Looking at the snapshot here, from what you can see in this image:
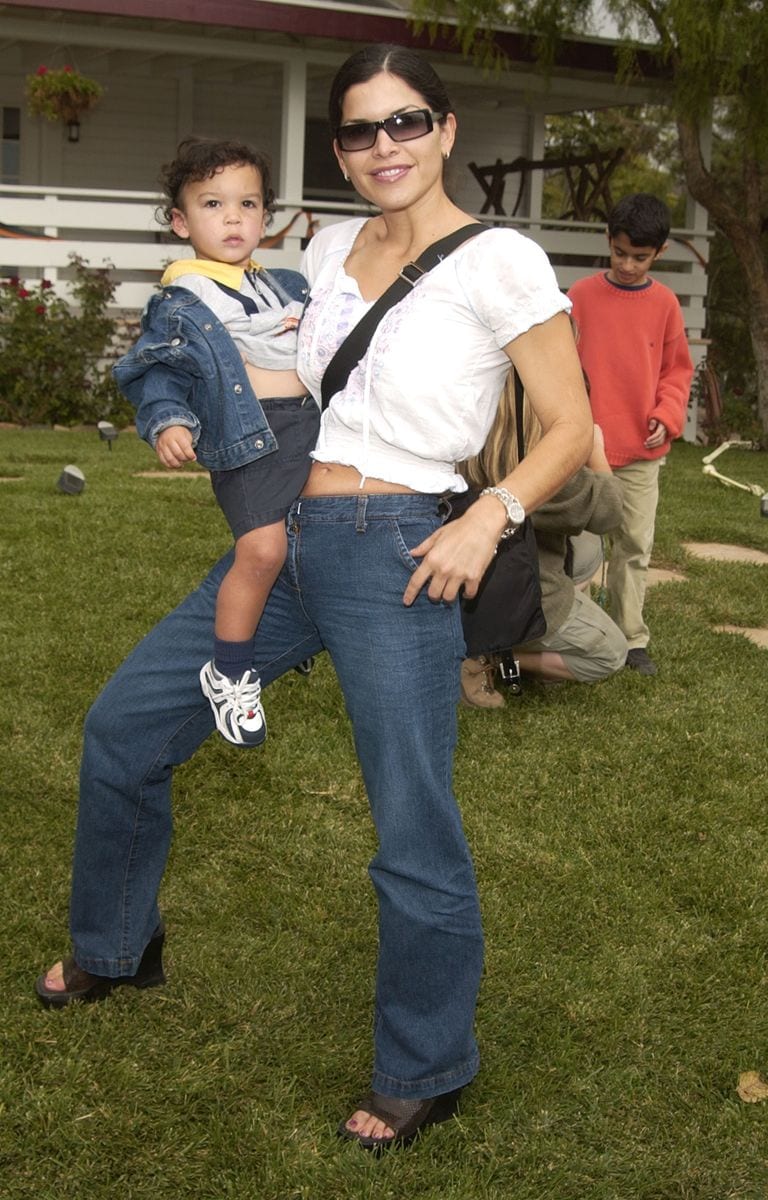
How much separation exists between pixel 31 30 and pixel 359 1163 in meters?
15.3

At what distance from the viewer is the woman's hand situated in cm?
253

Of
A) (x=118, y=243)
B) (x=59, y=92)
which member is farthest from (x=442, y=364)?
(x=59, y=92)

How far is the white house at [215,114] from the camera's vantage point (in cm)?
1539

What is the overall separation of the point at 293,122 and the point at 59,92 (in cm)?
262

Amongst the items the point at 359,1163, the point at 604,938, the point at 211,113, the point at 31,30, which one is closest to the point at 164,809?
the point at 359,1163

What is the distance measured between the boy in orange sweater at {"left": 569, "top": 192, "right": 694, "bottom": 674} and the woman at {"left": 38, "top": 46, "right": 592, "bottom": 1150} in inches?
139

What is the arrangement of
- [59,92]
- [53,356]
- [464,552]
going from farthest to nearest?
[59,92] → [53,356] → [464,552]

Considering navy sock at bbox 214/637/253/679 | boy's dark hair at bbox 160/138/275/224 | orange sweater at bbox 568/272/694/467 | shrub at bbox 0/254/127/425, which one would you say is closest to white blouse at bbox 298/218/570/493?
navy sock at bbox 214/637/253/679

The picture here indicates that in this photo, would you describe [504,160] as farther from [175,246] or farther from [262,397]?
[262,397]

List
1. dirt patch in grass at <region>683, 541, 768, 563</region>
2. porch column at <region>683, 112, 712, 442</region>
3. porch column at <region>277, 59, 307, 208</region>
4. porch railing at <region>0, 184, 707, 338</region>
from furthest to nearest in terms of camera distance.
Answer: porch column at <region>683, 112, 712, 442</region> → porch column at <region>277, 59, 307, 208</region> → porch railing at <region>0, 184, 707, 338</region> → dirt patch in grass at <region>683, 541, 768, 563</region>

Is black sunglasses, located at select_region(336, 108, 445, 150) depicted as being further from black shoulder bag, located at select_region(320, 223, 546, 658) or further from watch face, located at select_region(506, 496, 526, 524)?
watch face, located at select_region(506, 496, 526, 524)

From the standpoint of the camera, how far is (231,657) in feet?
9.66

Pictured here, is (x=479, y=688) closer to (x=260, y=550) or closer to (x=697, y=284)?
(x=260, y=550)

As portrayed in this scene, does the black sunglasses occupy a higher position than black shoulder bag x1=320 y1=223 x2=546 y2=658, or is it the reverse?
the black sunglasses
